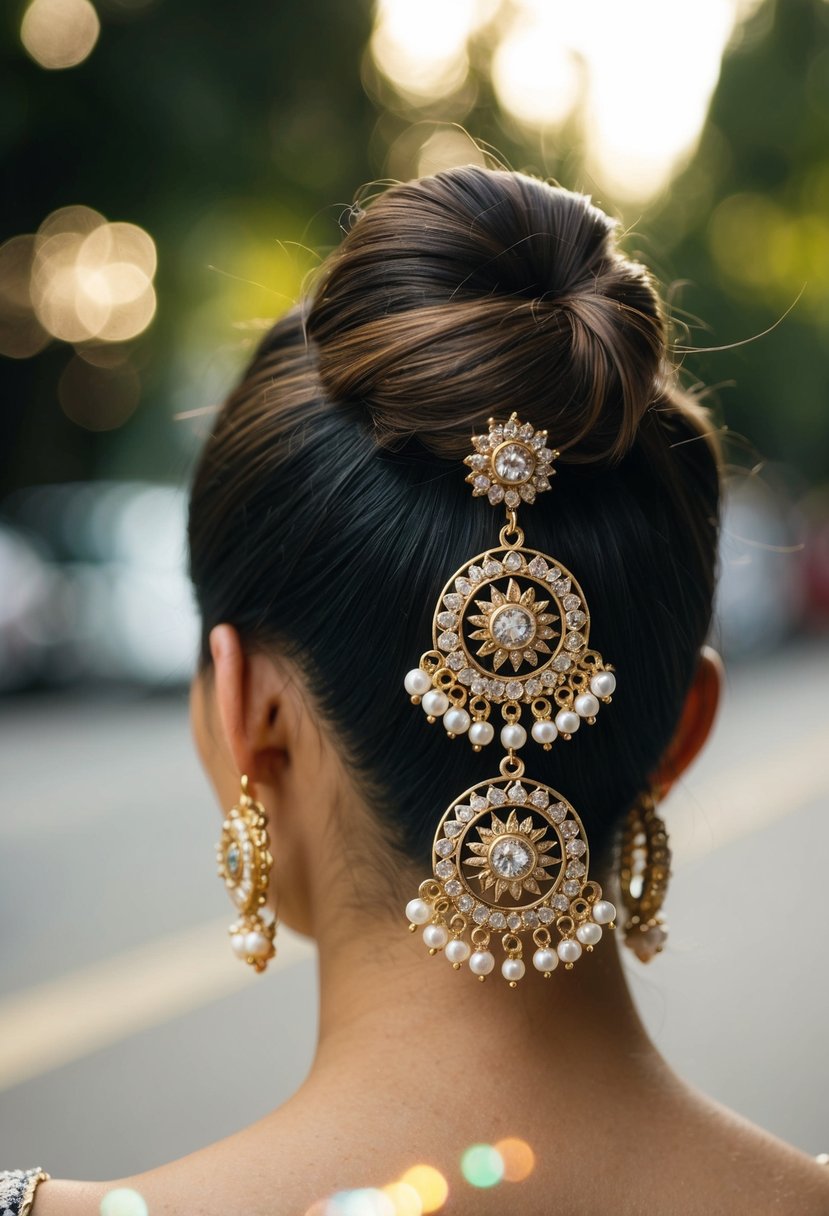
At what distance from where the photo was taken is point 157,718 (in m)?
9.74

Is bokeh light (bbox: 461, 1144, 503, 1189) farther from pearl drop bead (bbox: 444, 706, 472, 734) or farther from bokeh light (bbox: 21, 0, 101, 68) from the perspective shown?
bokeh light (bbox: 21, 0, 101, 68)

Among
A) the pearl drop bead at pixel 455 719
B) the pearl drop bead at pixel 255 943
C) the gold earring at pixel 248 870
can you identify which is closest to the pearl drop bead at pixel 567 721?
the pearl drop bead at pixel 455 719

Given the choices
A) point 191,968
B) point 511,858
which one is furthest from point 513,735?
point 191,968

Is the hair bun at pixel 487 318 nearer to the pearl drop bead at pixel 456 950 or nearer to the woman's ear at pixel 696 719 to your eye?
the woman's ear at pixel 696 719

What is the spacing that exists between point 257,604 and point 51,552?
389 inches

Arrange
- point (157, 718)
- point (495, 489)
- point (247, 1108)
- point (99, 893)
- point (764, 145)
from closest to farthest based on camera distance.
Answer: point (495, 489) < point (247, 1108) < point (99, 893) < point (157, 718) < point (764, 145)

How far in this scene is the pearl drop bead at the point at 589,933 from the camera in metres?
1.40

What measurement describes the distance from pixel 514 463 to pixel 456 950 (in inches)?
21.1

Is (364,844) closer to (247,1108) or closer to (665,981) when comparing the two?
(247,1108)

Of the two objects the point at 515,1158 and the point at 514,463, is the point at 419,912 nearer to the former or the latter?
the point at 515,1158

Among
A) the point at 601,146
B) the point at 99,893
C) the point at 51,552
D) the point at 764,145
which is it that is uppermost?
the point at 764,145

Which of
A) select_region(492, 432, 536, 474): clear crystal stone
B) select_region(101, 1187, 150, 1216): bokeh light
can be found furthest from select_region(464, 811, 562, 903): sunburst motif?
select_region(101, 1187, 150, 1216): bokeh light

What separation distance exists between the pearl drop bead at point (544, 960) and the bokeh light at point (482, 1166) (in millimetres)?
192

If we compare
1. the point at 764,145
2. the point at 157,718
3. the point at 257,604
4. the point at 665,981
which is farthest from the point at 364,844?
the point at 764,145
